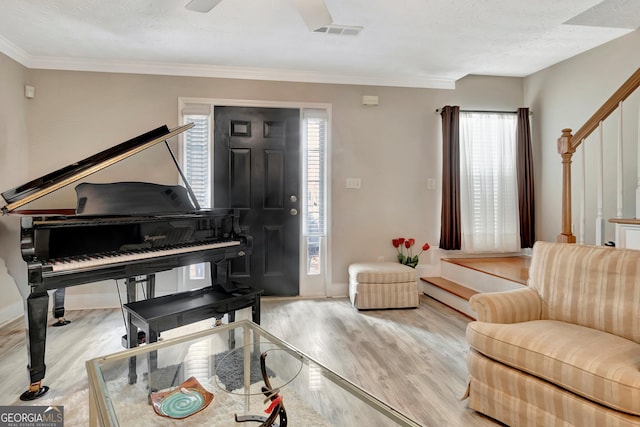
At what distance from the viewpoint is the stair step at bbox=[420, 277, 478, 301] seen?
339 centimetres

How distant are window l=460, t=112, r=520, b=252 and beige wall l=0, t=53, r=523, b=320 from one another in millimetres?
283

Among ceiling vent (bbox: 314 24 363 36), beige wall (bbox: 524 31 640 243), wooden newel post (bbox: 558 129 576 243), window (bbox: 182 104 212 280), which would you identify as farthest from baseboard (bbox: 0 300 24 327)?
beige wall (bbox: 524 31 640 243)

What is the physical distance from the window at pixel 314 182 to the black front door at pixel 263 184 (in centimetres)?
11

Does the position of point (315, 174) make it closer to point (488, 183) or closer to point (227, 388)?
point (488, 183)

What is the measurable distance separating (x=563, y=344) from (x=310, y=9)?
84.1 inches

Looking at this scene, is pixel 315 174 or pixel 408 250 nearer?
pixel 315 174

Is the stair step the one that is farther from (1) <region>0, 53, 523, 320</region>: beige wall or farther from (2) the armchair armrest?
(2) the armchair armrest

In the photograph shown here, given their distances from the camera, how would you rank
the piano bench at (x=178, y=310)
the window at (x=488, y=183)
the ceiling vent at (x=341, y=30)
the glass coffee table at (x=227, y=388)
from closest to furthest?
1. the glass coffee table at (x=227, y=388)
2. the piano bench at (x=178, y=310)
3. the ceiling vent at (x=341, y=30)
4. the window at (x=488, y=183)

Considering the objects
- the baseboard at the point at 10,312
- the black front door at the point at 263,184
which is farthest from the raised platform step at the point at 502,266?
the baseboard at the point at 10,312

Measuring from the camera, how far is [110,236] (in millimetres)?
2287

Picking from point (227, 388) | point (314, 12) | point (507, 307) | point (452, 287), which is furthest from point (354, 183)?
point (227, 388)

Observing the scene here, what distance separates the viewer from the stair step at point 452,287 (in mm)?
3387

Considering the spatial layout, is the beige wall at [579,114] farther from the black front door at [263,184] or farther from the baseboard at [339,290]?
the black front door at [263,184]

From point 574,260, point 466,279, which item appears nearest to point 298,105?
point 466,279
